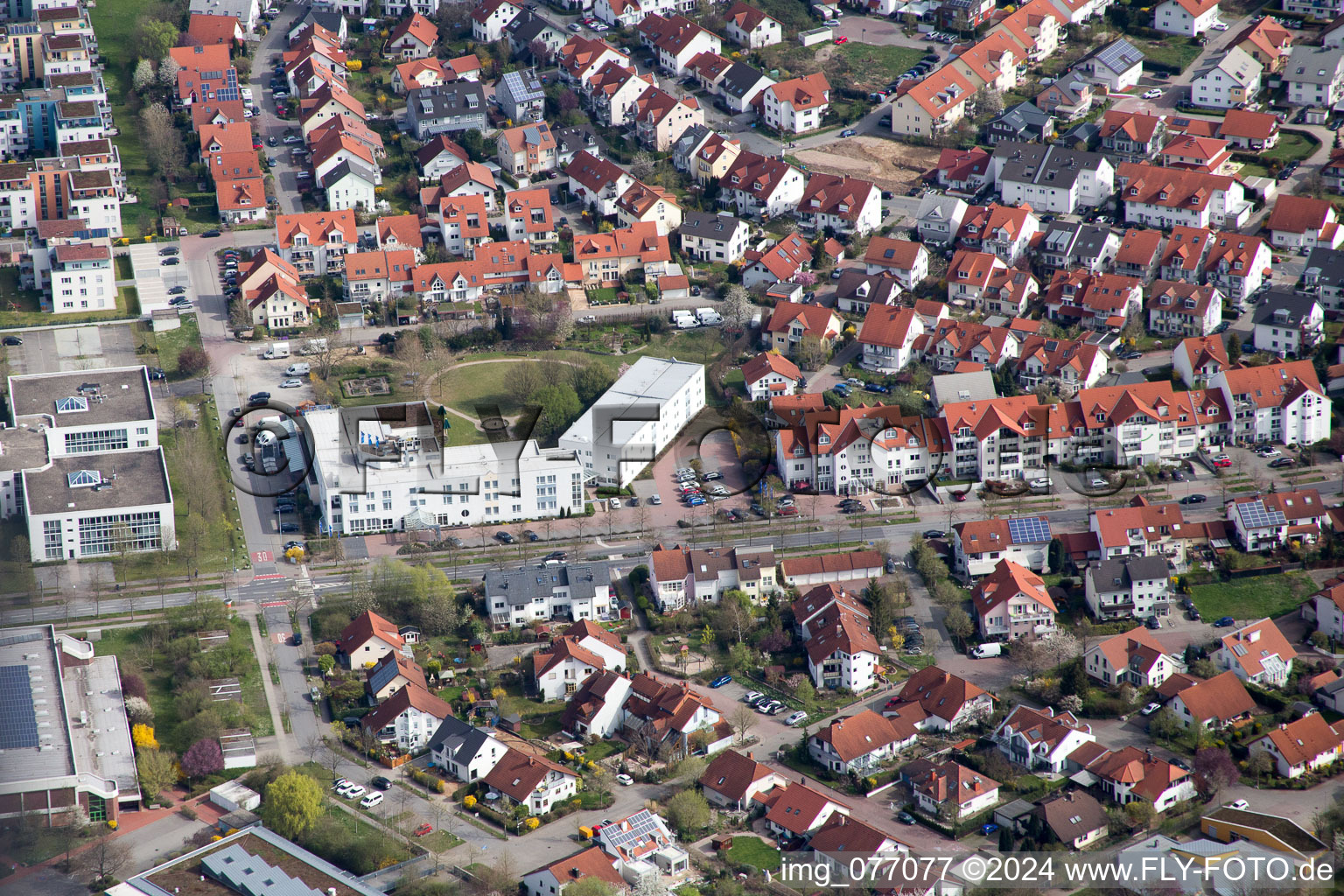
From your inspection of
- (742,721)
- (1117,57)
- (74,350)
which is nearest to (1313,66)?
(1117,57)

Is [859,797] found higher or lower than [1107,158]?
lower

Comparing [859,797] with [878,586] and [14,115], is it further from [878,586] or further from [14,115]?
[14,115]

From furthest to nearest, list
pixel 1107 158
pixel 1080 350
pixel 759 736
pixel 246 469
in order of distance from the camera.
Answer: pixel 1107 158, pixel 1080 350, pixel 246 469, pixel 759 736

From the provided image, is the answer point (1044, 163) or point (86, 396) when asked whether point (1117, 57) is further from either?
point (86, 396)

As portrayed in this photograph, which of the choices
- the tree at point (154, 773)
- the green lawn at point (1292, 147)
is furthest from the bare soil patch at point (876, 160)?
the tree at point (154, 773)

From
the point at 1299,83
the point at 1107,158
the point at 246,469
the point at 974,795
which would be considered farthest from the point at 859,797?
the point at 1299,83

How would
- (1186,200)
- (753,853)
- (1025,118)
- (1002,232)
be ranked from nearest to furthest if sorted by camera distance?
(753,853), (1002,232), (1186,200), (1025,118)
